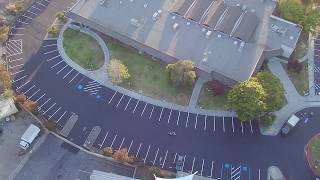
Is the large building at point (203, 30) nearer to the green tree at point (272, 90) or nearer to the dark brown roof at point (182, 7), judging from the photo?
the dark brown roof at point (182, 7)

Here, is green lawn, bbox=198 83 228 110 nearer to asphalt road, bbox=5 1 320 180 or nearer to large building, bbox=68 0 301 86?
asphalt road, bbox=5 1 320 180

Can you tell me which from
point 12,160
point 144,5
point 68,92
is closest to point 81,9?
point 144,5

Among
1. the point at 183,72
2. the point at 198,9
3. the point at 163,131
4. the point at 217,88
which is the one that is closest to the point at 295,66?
the point at 217,88

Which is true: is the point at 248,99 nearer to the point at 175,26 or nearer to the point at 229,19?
the point at 229,19

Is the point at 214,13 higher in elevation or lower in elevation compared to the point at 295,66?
higher

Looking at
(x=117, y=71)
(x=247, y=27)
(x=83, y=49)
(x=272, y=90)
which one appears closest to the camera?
(x=272, y=90)

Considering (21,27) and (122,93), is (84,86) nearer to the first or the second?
(122,93)
